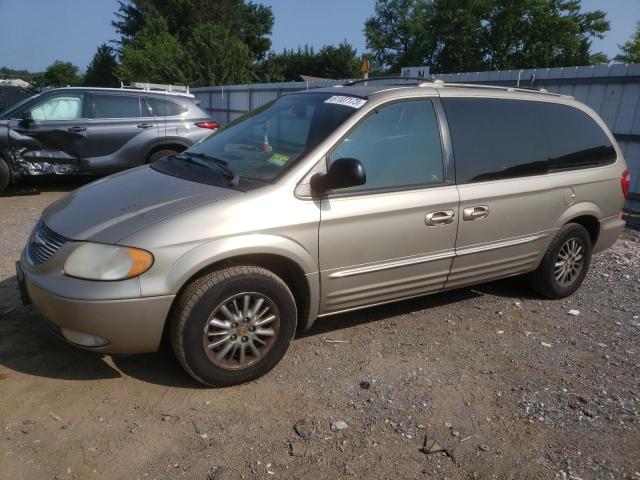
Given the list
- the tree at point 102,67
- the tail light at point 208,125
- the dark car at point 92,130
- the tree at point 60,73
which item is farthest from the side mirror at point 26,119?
the tree at point 60,73

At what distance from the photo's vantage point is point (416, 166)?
11.9ft

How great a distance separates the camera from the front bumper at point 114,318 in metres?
2.73

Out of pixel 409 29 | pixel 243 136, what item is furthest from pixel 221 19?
pixel 243 136

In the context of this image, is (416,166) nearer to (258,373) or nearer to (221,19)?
(258,373)

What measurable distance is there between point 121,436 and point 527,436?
2.11 metres

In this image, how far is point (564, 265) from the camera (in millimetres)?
4688

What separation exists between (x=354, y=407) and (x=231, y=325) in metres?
0.84

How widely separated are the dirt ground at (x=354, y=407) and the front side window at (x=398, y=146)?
118cm

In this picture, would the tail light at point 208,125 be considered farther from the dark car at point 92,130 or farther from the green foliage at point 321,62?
the green foliage at point 321,62

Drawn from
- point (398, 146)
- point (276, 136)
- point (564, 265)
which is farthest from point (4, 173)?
point (564, 265)

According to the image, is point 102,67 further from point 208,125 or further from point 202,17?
point 208,125

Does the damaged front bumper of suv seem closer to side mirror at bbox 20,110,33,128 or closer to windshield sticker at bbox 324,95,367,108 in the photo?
side mirror at bbox 20,110,33,128

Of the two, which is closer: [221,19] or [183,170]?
[183,170]

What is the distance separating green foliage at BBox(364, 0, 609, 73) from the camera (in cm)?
4494
